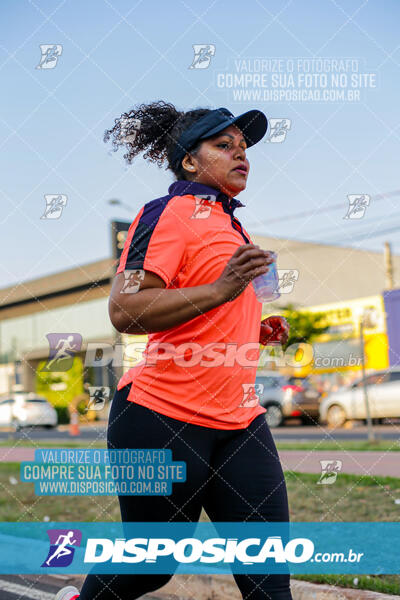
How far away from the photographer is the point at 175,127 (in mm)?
2549

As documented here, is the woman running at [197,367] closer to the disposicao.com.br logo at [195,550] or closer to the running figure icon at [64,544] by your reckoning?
the disposicao.com.br logo at [195,550]

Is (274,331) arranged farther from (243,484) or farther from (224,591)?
(224,591)

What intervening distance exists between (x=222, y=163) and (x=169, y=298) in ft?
1.78

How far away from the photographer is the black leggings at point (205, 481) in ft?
6.88

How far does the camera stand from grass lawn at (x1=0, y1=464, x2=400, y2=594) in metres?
5.02

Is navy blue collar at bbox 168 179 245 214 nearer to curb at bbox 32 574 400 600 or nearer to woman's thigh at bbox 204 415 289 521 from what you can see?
woman's thigh at bbox 204 415 289 521

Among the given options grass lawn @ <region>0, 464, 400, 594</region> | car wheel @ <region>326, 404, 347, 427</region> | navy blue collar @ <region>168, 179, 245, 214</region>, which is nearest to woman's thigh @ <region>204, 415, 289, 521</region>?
navy blue collar @ <region>168, 179, 245, 214</region>

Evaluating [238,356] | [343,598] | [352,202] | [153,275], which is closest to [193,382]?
[238,356]

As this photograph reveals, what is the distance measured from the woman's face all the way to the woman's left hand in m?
0.48

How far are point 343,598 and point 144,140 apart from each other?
2171 millimetres

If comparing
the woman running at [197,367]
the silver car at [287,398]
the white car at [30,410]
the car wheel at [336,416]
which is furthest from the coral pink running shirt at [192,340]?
the white car at [30,410]

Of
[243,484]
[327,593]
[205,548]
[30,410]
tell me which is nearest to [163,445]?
[243,484]

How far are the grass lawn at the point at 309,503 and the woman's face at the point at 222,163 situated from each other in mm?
3124

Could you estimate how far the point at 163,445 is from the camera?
209 centimetres
